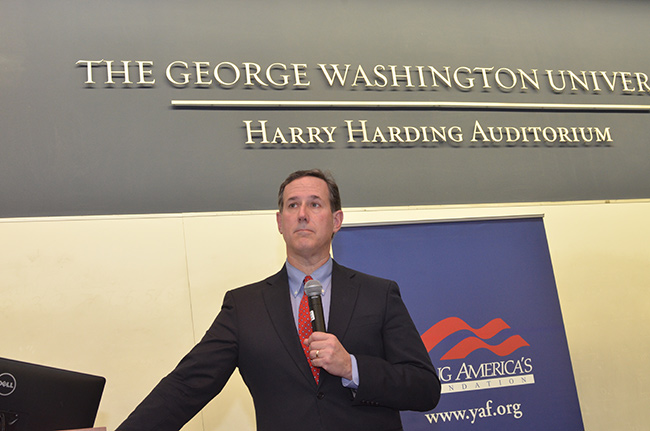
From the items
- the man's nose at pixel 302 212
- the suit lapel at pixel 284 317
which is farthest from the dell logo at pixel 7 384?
the man's nose at pixel 302 212

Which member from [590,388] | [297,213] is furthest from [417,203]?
[297,213]

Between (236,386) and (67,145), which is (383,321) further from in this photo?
(67,145)

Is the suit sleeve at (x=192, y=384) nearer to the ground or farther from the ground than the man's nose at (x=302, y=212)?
nearer to the ground

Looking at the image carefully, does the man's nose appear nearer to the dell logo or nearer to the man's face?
the man's face

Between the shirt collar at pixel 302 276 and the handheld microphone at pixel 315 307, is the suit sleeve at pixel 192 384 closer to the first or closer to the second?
the shirt collar at pixel 302 276

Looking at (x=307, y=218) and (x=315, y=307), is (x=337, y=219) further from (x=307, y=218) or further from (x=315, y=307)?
(x=315, y=307)

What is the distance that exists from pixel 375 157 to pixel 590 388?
84.9 inches

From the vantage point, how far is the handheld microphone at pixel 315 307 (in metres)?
1.98

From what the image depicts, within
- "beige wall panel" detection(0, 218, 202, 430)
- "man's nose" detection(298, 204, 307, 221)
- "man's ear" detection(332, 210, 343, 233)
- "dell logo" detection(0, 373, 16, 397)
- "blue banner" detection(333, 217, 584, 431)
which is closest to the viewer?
"dell logo" detection(0, 373, 16, 397)

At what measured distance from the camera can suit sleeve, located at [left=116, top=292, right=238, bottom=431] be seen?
1989 millimetres

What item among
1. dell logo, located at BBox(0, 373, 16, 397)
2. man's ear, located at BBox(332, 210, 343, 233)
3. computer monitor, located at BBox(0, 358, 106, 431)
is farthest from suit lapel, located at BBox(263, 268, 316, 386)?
dell logo, located at BBox(0, 373, 16, 397)

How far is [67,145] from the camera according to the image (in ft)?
13.6

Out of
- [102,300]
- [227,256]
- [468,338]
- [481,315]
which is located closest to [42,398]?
[102,300]

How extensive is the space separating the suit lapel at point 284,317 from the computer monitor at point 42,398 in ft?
2.09
